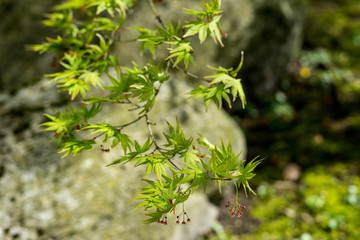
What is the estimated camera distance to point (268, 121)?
4379 millimetres

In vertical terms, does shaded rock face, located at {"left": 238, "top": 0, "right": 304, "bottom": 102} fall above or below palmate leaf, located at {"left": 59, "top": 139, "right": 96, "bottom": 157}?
below

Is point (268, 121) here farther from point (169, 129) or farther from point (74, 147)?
point (74, 147)

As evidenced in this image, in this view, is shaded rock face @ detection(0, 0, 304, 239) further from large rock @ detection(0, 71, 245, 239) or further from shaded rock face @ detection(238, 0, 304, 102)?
shaded rock face @ detection(238, 0, 304, 102)

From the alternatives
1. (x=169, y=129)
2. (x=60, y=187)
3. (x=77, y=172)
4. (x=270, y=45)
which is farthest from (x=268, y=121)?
(x=169, y=129)

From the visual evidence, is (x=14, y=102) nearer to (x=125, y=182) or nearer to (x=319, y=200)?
(x=125, y=182)

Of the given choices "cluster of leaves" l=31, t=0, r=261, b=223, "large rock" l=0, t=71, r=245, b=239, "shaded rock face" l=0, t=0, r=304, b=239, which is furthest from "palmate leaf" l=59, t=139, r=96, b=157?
"shaded rock face" l=0, t=0, r=304, b=239

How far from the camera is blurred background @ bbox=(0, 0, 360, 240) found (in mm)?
2312

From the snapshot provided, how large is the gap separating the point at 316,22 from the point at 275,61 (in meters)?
2.32

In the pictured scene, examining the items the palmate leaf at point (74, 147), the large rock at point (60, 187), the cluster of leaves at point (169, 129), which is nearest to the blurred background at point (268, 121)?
the large rock at point (60, 187)

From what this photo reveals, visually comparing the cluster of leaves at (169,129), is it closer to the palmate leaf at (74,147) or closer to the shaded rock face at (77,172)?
the palmate leaf at (74,147)

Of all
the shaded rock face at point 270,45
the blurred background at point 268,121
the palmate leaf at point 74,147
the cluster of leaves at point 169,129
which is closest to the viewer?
the cluster of leaves at point 169,129

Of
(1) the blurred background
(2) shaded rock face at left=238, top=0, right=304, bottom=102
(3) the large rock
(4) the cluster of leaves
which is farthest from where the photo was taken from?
(2) shaded rock face at left=238, top=0, right=304, bottom=102

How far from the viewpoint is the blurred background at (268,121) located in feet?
7.59

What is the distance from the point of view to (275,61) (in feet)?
15.1
